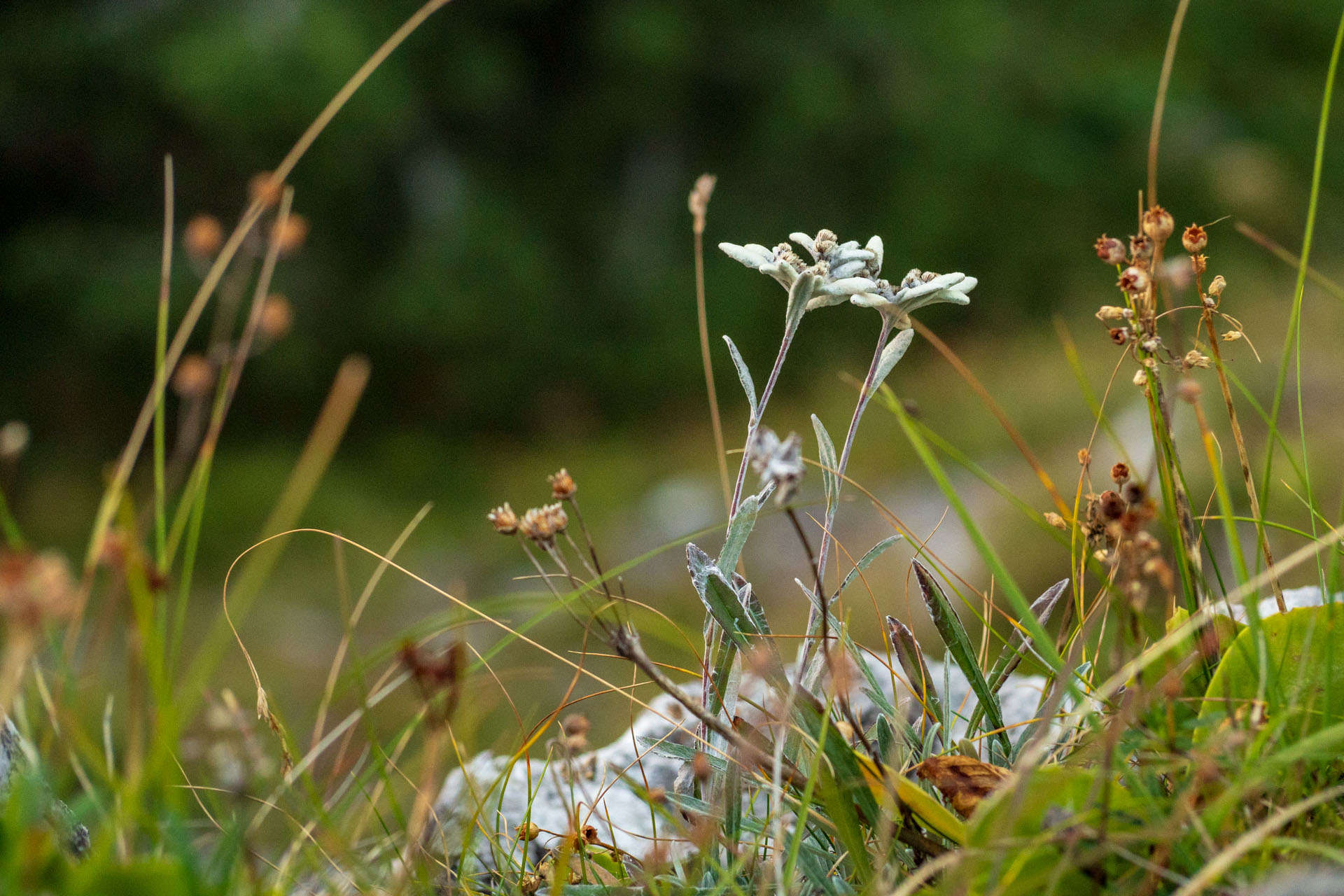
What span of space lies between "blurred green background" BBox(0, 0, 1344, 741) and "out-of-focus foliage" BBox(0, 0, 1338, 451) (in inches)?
1.1

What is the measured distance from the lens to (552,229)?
26.2ft

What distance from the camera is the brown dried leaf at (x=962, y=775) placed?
2.63ft

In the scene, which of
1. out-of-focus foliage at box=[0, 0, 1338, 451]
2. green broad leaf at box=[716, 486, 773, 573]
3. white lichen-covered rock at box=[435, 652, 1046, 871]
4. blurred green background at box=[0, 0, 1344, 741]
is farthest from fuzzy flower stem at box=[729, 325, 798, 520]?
out-of-focus foliage at box=[0, 0, 1338, 451]

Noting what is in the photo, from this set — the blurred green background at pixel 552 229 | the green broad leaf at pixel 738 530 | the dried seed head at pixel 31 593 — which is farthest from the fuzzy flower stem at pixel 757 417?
the blurred green background at pixel 552 229

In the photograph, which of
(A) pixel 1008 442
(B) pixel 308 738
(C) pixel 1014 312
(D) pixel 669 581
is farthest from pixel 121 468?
(C) pixel 1014 312

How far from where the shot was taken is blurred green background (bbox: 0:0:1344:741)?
6.30 m

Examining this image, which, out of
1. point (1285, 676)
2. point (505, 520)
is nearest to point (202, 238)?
point (505, 520)

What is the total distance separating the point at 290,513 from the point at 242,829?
24cm

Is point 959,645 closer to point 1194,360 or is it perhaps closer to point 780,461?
point 1194,360

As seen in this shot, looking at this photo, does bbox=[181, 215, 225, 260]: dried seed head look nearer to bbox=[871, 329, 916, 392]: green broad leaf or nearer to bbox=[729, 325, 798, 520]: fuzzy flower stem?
bbox=[729, 325, 798, 520]: fuzzy flower stem

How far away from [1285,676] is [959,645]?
280mm

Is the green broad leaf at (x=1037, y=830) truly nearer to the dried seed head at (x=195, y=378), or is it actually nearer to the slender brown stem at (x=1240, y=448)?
the slender brown stem at (x=1240, y=448)

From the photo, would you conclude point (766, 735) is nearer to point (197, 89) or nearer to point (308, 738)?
point (308, 738)

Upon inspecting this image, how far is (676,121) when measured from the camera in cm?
784
